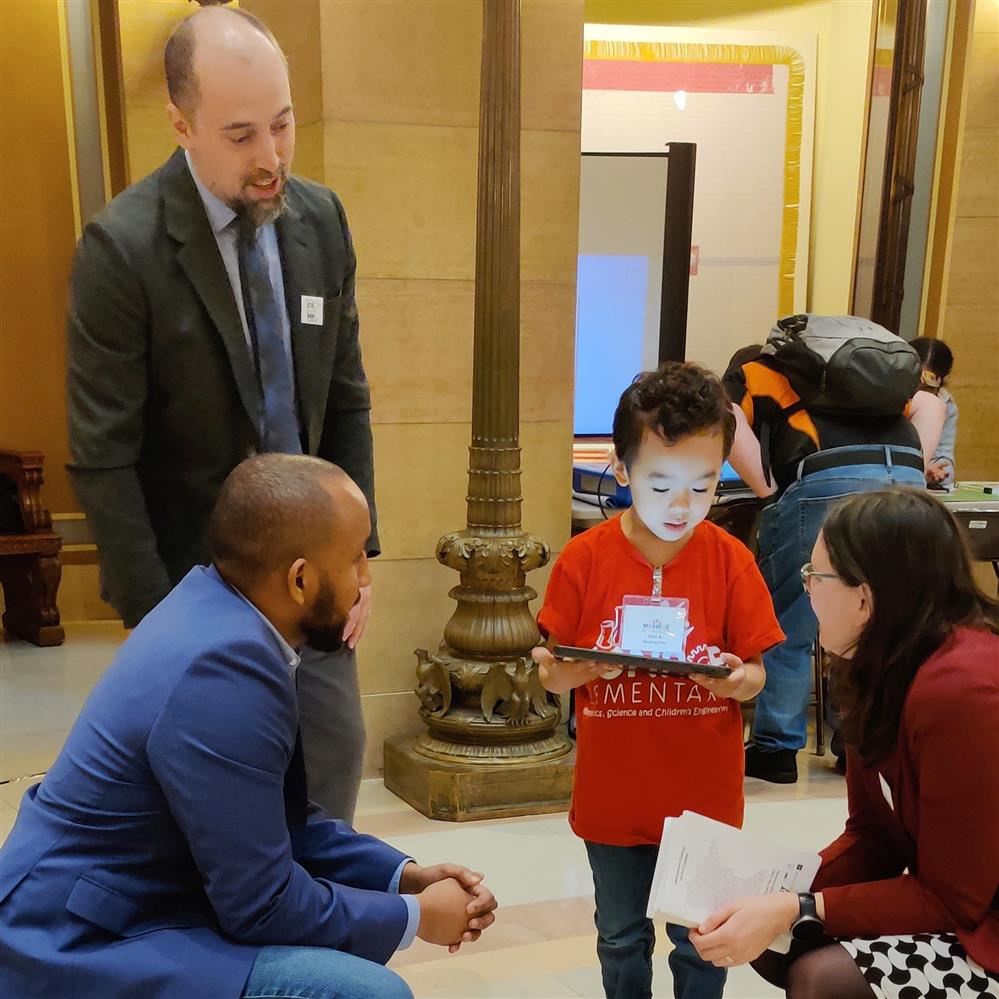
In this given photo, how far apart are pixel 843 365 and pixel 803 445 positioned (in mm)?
266

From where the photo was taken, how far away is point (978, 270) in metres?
5.47

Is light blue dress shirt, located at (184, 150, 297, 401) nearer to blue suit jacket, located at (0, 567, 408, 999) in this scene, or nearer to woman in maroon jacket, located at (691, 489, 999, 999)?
blue suit jacket, located at (0, 567, 408, 999)

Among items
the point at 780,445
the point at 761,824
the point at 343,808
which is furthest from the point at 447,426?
the point at 343,808

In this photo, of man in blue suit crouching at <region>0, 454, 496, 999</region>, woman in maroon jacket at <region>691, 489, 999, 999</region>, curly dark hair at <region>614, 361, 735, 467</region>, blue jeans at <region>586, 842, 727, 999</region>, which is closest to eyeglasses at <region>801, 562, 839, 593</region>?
woman in maroon jacket at <region>691, 489, 999, 999</region>

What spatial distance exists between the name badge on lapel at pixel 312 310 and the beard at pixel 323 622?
0.70 meters

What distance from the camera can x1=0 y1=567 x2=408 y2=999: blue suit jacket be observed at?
135cm

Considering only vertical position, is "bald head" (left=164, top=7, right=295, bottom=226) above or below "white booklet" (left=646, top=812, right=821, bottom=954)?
above

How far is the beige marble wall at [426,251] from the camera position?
345 cm

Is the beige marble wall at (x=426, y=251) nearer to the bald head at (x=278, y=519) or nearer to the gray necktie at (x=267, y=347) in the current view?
the gray necktie at (x=267, y=347)

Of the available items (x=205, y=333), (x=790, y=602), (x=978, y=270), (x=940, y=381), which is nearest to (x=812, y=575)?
(x=205, y=333)

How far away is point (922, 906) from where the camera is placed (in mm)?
1610

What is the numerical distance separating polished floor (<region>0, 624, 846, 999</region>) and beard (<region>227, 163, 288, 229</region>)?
1.52 meters

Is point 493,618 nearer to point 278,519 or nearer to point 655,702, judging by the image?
point 655,702

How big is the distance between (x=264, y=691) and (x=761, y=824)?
2.30m
